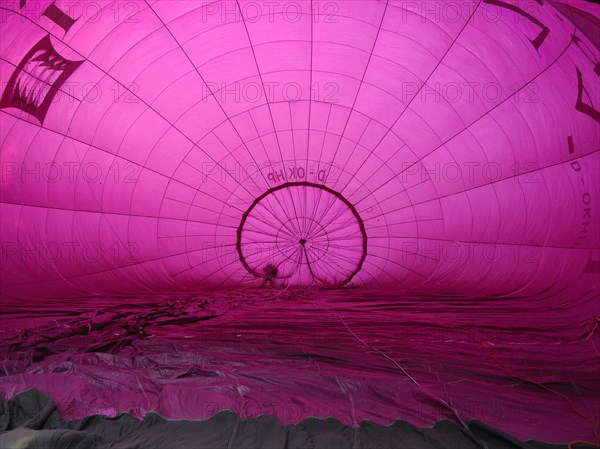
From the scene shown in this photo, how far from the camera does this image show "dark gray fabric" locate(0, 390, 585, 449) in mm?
1597

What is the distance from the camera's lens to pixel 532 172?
3.12 m

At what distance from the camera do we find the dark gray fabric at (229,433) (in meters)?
1.60

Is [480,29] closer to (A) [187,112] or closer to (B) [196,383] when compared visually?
(A) [187,112]

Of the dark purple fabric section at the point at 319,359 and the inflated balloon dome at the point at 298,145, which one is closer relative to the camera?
the dark purple fabric section at the point at 319,359

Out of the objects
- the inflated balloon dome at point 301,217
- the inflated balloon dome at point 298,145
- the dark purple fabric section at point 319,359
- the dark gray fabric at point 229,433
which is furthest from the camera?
the inflated balloon dome at point 298,145

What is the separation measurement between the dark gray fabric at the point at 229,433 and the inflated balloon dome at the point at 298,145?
1.58 meters

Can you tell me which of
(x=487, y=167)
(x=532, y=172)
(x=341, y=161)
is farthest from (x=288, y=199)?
(x=532, y=172)

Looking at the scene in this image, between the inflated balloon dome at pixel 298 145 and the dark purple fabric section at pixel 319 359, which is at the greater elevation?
the inflated balloon dome at pixel 298 145

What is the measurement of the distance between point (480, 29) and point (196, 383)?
2.10 m

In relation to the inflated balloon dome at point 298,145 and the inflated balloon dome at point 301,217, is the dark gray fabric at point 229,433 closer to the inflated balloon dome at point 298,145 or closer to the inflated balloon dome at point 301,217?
the inflated balloon dome at point 301,217

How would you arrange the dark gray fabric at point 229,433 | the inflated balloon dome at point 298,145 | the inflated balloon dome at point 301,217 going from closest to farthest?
the dark gray fabric at point 229,433, the inflated balloon dome at point 301,217, the inflated balloon dome at point 298,145

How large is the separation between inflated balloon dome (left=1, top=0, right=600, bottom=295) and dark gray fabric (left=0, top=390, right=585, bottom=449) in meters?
1.58

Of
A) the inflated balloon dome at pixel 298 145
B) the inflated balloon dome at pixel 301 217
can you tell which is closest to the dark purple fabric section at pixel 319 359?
the inflated balloon dome at pixel 301 217

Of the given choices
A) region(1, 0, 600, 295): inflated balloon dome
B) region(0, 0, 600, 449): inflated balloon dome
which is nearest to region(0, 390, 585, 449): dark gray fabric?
region(0, 0, 600, 449): inflated balloon dome
